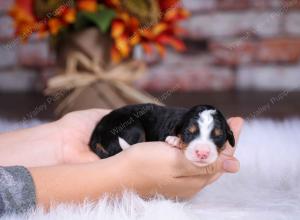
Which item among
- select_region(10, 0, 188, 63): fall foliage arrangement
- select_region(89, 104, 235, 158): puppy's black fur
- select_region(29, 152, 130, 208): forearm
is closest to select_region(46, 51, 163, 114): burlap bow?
select_region(10, 0, 188, 63): fall foliage arrangement

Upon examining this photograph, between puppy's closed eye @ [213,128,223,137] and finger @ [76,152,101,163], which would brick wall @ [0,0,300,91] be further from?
puppy's closed eye @ [213,128,223,137]

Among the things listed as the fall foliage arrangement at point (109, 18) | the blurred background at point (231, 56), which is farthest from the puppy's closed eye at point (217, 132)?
the blurred background at point (231, 56)

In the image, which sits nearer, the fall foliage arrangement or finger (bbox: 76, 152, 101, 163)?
finger (bbox: 76, 152, 101, 163)

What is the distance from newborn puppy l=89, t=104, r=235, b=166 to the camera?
28.3 inches

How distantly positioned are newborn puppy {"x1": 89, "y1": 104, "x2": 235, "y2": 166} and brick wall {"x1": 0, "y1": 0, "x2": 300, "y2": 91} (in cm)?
119

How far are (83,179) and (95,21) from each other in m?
0.69

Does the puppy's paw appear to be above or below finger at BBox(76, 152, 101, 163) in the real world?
above

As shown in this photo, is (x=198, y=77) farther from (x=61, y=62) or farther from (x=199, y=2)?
(x=61, y=62)

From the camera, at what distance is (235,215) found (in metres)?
0.71

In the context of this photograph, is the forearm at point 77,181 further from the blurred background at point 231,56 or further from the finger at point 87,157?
the blurred background at point 231,56

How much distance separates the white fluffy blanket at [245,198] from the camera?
2.26ft

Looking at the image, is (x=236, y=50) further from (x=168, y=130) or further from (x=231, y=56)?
(x=168, y=130)

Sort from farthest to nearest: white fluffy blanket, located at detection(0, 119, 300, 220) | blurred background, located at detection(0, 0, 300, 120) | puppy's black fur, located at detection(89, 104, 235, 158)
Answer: blurred background, located at detection(0, 0, 300, 120), puppy's black fur, located at detection(89, 104, 235, 158), white fluffy blanket, located at detection(0, 119, 300, 220)

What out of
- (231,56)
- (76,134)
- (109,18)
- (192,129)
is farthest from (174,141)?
(231,56)
